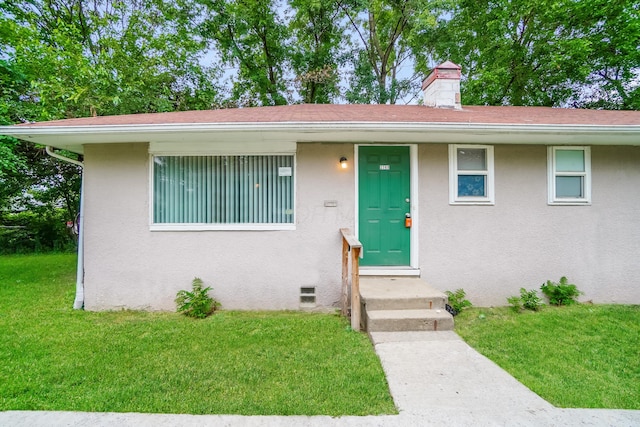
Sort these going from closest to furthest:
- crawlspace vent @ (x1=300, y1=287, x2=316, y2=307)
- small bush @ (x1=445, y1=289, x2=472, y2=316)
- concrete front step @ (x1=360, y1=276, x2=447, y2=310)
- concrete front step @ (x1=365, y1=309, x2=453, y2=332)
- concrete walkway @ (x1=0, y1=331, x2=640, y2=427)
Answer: concrete walkway @ (x1=0, y1=331, x2=640, y2=427), concrete front step @ (x1=365, y1=309, x2=453, y2=332), concrete front step @ (x1=360, y1=276, x2=447, y2=310), small bush @ (x1=445, y1=289, x2=472, y2=316), crawlspace vent @ (x1=300, y1=287, x2=316, y2=307)

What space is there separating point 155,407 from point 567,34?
14172mm

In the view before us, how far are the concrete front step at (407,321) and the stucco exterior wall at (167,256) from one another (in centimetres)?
103

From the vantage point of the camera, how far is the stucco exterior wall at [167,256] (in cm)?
445

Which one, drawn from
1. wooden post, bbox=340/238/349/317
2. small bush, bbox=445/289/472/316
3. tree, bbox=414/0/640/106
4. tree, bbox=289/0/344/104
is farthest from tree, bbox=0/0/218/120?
tree, bbox=414/0/640/106

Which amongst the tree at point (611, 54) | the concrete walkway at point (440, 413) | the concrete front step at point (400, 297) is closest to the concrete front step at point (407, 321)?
the concrete front step at point (400, 297)

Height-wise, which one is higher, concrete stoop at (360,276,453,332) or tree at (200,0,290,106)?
tree at (200,0,290,106)

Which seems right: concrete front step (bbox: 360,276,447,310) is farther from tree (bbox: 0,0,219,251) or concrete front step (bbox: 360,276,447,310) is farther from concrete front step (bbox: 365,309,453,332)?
tree (bbox: 0,0,219,251)

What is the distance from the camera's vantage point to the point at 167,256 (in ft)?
14.6

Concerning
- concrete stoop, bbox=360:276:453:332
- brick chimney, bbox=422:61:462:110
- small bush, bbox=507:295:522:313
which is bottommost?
small bush, bbox=507:295:522:313

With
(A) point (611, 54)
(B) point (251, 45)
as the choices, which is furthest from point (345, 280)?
(A) point (611, 54)

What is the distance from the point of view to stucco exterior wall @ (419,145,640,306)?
4582 mm

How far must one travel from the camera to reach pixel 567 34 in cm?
985

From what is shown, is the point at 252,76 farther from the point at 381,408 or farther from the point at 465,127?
the point at 381,408

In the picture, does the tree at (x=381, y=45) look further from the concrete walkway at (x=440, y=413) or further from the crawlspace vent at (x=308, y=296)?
the concrete walkway at (x=440, y=413)
